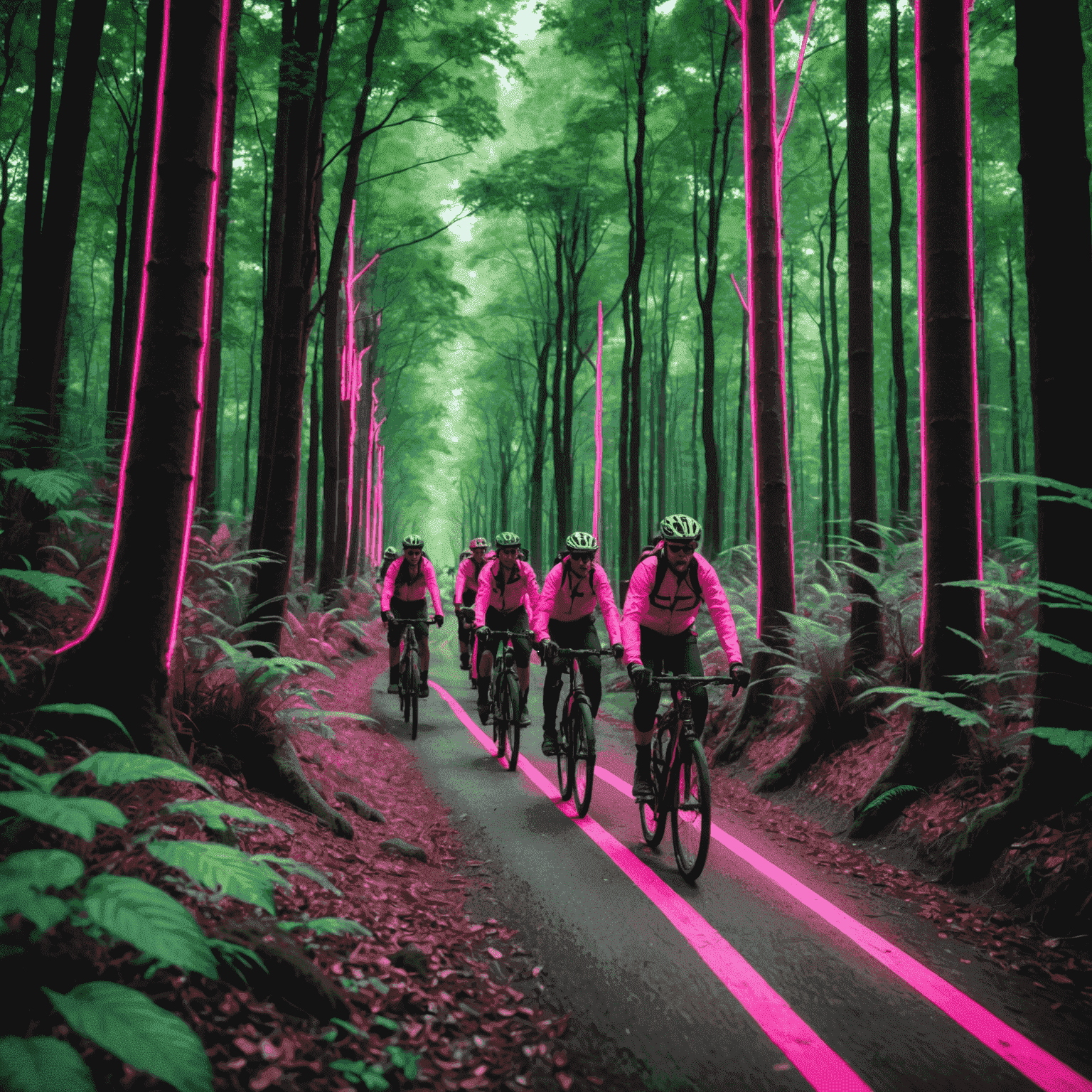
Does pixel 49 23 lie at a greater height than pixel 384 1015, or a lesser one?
greater

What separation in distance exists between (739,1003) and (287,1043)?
6.34 feet

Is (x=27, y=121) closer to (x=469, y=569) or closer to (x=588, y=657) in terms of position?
(x=469, y=569)

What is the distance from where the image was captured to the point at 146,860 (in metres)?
2.86

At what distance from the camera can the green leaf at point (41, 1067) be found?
154 cm

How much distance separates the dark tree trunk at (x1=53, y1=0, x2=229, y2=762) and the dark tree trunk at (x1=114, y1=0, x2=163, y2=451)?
11.7ft

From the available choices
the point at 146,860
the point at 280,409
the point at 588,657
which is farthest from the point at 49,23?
the point at 146,860

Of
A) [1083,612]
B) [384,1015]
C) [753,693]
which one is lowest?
[384,1015]

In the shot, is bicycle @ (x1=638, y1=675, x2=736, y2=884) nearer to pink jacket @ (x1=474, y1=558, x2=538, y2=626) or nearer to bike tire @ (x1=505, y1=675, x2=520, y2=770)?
bike tire @ (x1=505, y1=675, x2=520, y2=770)

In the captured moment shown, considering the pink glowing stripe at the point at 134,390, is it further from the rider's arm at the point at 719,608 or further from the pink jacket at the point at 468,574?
the pink jacket at the point at 468,574

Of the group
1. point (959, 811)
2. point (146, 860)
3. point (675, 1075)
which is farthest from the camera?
point (959, 811)

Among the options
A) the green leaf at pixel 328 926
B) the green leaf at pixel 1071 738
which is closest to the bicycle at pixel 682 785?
the green leaf at pixel 1071 738

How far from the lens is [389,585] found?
32.7 ft

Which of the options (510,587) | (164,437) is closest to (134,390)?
(164,437)

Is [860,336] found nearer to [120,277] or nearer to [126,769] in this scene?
[126,769]
